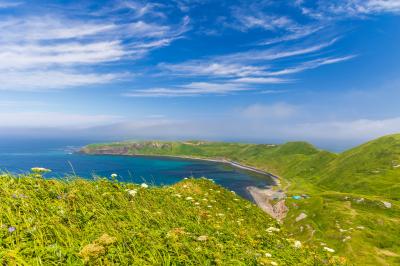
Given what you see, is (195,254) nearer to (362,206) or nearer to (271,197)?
(362,206)

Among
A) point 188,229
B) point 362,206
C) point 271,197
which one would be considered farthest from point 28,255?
point 271,197

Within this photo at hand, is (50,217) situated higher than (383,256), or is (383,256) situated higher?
(50,217)

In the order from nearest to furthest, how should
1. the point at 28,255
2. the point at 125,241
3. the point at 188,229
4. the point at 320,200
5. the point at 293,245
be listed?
the point at 28,255, the point at 125,241, the point at 188,229, the point at 293,245, the point at 320,200

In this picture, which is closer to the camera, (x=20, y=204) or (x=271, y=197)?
(x=20, y=204)

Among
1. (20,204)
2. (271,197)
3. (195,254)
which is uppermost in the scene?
(20,204)

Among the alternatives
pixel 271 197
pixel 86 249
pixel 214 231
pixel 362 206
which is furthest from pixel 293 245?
pixel 271 197

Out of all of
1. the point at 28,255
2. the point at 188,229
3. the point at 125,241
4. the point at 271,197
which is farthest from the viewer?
the point at 271,197
